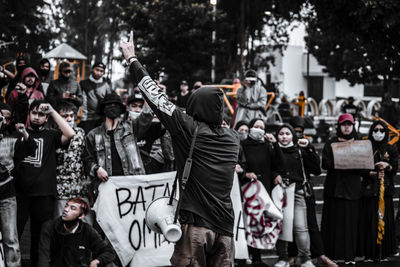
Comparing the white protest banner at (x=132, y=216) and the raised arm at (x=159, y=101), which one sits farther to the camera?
the white protest banner at (x=132, y=216)

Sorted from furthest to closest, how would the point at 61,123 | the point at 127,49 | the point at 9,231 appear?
the point at 61,123
the point at 9,231
the point at 127,49

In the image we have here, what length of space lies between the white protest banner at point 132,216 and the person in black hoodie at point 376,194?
3125 mm

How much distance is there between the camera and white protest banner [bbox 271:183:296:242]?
8.38 meters

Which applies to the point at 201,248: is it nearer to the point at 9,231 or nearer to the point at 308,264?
the point at 9,231

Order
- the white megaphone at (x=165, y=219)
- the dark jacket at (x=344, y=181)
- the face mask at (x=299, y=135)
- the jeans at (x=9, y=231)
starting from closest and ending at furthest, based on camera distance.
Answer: the white megaphone at (x=165, y=219), the jeans at (x=9, y=231), the dark jacket at (x=344, y=181), the face mask at (x=299, y=135)

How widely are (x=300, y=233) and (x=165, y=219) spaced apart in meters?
4.27

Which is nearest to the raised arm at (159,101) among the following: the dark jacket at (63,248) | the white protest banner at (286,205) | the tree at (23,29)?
the dark jacket at (63,248)

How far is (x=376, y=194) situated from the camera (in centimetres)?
917

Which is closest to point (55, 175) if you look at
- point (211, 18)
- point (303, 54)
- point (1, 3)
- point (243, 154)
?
point (243, 154)

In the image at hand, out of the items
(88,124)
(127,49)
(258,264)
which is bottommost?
(258,264)

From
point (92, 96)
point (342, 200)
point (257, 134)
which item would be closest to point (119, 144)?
point (257, 134)

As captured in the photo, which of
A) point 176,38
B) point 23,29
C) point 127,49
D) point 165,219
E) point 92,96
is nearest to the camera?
point 165,219

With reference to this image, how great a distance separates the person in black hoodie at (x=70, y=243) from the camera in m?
6.12

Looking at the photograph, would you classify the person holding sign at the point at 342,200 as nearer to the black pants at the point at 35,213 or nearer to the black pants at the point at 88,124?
the black pants at the point at 88,124
